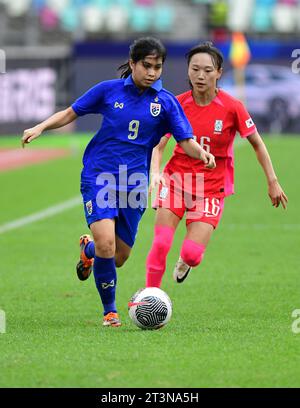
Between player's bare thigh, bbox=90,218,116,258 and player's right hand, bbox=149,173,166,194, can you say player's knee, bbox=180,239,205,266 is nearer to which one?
player's right hand, bbox=149,173,166,194

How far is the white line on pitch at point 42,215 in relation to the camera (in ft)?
53.6

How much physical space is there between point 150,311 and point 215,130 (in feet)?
6.19

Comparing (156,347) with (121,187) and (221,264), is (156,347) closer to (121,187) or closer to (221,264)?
(121,187)

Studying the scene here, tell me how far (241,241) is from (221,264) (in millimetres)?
2108

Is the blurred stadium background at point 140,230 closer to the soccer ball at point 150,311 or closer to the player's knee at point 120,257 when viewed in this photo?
the soccer ball at point 150,311

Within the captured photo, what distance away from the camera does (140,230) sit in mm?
16516

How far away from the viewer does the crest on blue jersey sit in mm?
8602

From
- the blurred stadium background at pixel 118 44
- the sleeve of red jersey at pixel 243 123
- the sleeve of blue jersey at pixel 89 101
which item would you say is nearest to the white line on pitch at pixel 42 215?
the sleeve of red jersey at pixel 243 123

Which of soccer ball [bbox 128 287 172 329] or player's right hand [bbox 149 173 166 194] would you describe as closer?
soccer ball [bbox 128 287 172 329]

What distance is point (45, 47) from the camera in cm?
3691

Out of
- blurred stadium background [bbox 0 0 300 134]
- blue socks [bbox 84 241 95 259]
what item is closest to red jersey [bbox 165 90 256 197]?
blue socks [bbox 84 241 95 259]

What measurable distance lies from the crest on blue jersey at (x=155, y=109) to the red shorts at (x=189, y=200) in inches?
39.0

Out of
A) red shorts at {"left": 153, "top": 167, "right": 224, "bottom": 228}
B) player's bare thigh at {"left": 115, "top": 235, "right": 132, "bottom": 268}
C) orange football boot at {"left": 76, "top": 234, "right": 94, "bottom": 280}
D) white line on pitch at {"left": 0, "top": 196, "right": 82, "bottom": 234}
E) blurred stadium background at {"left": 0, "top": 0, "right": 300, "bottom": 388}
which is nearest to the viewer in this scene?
blurred stadium background at {"left": 0, "top": 0, "right": 300, "bottom": 388}
